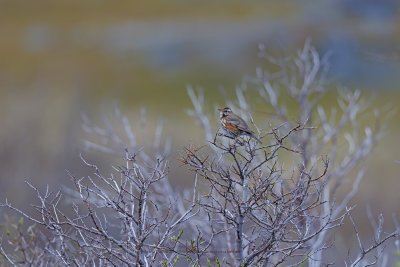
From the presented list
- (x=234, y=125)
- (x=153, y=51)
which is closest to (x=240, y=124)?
(x=234, y=125)

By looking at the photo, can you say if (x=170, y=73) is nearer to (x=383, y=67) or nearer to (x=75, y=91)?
(x=75, y=91)

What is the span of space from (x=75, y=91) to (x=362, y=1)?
1987 centimetres

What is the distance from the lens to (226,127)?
8883 millimetres

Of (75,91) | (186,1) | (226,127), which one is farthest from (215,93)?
(226,127)

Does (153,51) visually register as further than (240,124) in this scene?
Yes

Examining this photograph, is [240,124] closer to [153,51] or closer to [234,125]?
[234,125]

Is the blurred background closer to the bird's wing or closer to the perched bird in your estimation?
the perched bird

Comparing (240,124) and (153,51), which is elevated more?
(153,51)

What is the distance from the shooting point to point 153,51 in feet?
155

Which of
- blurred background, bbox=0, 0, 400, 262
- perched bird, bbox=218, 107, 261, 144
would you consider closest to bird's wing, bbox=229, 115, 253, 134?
perched bird, bbox=218, 107, 261, 144

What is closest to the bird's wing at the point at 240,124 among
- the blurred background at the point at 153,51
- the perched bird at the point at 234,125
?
the perched bird at the point at 234,125

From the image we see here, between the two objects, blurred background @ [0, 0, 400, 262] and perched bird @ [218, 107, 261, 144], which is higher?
blurred background @ [0, 0, 400, 262]

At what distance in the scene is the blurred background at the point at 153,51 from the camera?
119 feet

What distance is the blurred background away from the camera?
119 feet
